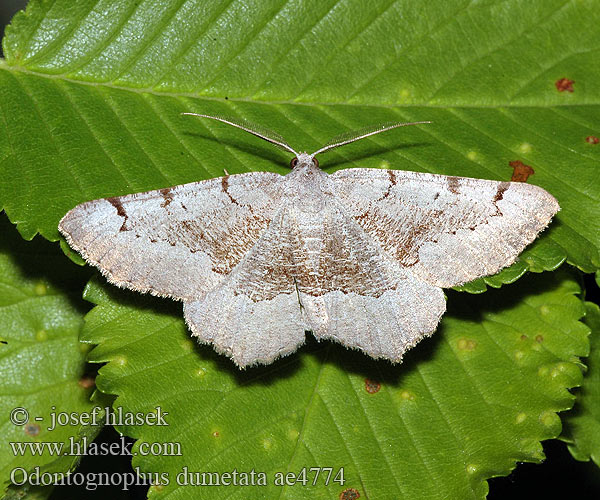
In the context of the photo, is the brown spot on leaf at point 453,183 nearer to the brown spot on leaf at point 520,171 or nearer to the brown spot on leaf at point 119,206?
the brown spot on leaf at point 520,171

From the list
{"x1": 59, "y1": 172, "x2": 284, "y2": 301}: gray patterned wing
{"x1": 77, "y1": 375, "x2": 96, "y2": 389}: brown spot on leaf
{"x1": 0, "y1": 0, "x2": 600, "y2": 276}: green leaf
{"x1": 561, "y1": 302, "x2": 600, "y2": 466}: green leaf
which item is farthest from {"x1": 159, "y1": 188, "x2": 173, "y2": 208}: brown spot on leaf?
{"x1": 561, "y1": 302, "x2": 600, "y2": 466}: green leaf

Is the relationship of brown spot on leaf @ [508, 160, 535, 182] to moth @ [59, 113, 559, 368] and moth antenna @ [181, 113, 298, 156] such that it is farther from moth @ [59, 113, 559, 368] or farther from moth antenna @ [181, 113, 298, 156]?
moth antenna @ [181, 113, 298, 156]

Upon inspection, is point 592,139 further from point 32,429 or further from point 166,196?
point 32,429

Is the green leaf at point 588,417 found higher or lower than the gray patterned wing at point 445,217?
lower

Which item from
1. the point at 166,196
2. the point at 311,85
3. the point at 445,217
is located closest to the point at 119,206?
the point at 166,196

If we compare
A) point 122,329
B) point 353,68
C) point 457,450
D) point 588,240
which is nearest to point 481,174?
point 588,240

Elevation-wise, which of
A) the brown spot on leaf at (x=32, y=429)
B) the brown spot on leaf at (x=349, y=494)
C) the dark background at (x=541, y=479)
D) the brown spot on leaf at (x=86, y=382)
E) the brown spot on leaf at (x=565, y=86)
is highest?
the brown spot on leaf at (x=565, y=86)

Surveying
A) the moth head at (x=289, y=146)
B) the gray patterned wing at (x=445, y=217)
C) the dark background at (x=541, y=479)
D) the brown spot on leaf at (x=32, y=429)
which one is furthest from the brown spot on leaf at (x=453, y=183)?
the brown spot on leaf at (x=32, y=429)
